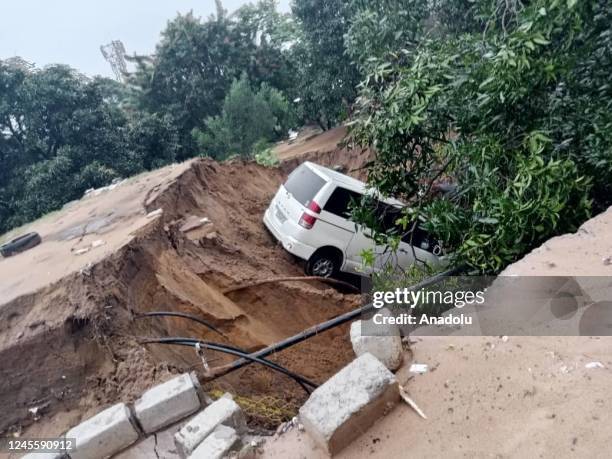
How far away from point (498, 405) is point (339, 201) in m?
4.48

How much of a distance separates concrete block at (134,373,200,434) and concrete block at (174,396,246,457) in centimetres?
16

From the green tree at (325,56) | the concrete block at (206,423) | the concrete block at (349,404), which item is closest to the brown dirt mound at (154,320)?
the concrete block at (206,423)

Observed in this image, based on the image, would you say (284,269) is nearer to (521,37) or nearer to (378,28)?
(378,28)

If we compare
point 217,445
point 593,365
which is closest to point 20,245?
point 217,445

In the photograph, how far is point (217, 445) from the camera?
108 inches

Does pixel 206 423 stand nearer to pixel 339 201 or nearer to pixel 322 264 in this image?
pixel 322 264

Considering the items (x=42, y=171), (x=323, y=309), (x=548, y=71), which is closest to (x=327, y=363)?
(x=323, y=309)

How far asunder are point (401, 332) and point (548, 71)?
2.79m

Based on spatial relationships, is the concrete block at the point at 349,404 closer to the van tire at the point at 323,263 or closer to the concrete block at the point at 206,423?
the concrete block at the point at 206,423

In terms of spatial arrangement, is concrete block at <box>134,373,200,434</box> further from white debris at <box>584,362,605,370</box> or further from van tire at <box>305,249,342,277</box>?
van tire at <box>305,249,342,277</box>

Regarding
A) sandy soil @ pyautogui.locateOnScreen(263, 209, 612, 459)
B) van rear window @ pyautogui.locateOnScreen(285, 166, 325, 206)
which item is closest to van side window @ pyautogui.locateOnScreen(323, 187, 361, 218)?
van rear window @ pyautogui.locateOnScreen(285, 166, 325, 206)

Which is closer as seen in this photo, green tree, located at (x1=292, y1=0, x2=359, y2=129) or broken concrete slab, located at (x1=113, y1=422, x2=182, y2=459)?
broken concrete slab, located at (x1=113, y1=422, x2=182, y2=459)

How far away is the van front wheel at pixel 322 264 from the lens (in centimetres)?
706

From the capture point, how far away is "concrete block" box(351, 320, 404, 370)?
3.08 meters
